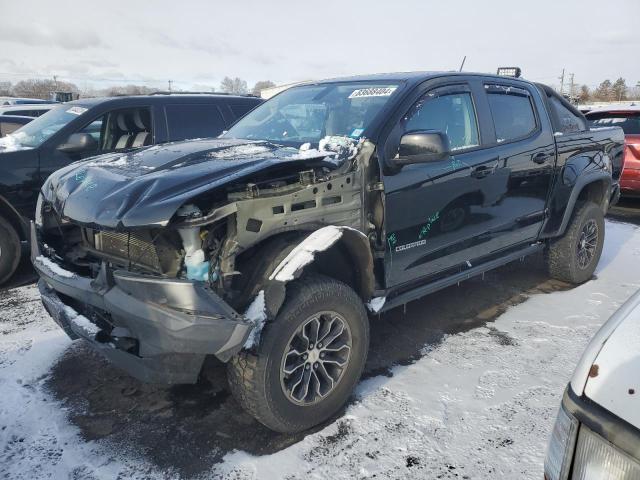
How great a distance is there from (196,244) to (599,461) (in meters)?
1.72

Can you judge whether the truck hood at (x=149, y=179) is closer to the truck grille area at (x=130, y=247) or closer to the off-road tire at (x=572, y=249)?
the truck grille area at (x=130, y=247)

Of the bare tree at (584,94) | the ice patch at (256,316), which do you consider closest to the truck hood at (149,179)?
the ice patch at (256,316)

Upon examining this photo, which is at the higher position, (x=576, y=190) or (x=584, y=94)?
(x=584, y=94)

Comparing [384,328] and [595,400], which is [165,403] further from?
[595,400]

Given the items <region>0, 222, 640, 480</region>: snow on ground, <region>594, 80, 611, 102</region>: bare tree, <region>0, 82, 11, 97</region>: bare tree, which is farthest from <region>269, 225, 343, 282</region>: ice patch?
<region>0, 82, 11, 97</region>: bare tree

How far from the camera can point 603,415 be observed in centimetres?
130

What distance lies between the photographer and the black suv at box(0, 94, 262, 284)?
15.8ft

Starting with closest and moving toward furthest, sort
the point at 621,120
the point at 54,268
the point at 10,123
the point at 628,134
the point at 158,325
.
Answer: the point at 158,325
the point at 54,268
the point at 10,123
the point at 628,134
the point at 621,120

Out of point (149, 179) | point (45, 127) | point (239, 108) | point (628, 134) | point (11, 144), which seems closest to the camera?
point (149, 179)

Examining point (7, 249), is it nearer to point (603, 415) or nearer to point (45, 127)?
point (45, 127)

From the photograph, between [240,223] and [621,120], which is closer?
[240,223]

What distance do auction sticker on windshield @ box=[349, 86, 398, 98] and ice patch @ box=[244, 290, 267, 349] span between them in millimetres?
1678

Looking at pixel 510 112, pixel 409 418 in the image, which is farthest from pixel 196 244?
pixel 510 112

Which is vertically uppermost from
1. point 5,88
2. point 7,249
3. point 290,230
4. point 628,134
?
point 5,88
